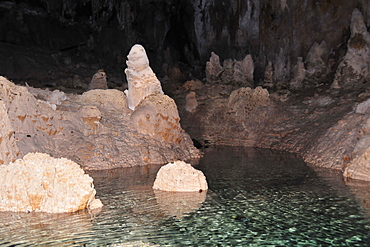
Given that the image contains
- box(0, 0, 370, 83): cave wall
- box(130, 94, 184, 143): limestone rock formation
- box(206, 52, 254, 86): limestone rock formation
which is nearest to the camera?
box(130, 94, 184, 143): limestone rock formation

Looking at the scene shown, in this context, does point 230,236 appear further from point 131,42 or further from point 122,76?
point 131,42

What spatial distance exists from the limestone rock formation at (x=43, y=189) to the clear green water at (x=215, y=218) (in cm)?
25

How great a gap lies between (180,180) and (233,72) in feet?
66.2

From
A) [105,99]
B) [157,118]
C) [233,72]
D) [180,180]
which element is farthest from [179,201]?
[233,72]

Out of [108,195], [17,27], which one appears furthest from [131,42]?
[108,195]

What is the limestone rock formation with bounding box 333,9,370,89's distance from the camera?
76.6ft

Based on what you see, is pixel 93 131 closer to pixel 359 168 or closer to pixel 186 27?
pixel 359 168

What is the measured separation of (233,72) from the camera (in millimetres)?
29828

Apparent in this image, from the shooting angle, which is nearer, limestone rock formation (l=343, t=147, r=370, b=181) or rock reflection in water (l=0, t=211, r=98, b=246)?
rock reflection in water (l=0, t=211, r=98, b=246)

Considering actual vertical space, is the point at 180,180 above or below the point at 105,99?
below

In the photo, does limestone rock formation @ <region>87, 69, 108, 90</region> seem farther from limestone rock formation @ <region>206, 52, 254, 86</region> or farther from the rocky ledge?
limestone rock formation @ <region>206, 52, 254, 86</region>

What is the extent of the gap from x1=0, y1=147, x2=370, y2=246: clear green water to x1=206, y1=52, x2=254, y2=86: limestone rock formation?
17.3 m

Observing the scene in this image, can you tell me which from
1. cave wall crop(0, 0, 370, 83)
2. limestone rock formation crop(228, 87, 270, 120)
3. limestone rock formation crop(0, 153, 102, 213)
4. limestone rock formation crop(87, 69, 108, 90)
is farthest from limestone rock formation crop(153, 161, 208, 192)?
cave wall crop(0, 0, 370, 83)

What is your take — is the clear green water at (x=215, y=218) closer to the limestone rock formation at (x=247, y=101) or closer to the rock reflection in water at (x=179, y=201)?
the rock reflection in water at (x=179, y=201)
